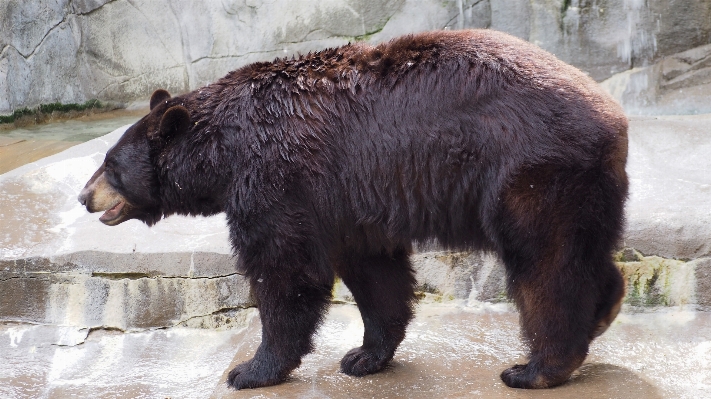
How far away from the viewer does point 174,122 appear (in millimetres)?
4484

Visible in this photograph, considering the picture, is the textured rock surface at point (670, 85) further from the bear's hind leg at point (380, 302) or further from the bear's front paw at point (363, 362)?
the bear's front paw at point (363, 362)

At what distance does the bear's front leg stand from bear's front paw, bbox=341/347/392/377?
1.13 feet

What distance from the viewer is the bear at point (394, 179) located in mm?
3818

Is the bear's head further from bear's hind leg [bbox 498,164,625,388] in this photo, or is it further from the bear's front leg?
bear's hind leg [bbox 498,164,625,388]

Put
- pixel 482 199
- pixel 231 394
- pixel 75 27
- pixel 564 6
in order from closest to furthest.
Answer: pixel 482 199 < pixel 231 394 < pixel 564 6 < pixel 75 27

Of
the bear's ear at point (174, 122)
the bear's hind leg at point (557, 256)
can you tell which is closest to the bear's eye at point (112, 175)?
the bear's ear at point (174, 122)

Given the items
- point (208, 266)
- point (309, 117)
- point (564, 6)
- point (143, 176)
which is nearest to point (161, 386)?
point (208, 266)

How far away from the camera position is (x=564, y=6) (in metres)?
9.34

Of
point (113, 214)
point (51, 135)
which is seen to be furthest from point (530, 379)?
point (51, 135)

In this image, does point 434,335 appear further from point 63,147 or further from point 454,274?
point 63,147

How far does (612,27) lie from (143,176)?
21.2ft

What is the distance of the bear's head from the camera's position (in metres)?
4.58

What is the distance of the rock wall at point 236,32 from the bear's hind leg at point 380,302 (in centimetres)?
561

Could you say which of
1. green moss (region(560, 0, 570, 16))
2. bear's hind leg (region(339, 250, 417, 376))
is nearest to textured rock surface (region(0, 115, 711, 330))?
bear's hind leg (region(339, 250, 417, 376))
